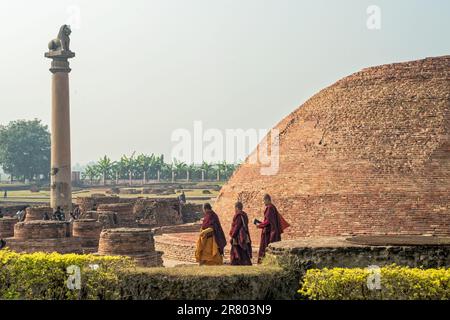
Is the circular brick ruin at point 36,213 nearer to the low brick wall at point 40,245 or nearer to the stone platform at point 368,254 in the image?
the low brick wall at point 40,245

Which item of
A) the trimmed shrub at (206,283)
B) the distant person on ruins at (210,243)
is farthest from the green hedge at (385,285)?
the distant person on ruins at (210,243)

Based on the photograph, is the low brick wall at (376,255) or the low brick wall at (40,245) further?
the low brick wall at (40,245)

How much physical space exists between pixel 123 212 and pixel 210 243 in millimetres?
17693

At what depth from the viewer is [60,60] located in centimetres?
2708

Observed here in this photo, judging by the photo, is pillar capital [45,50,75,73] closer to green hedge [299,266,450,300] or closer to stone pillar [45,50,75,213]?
stone pillar [45,50,75,213]

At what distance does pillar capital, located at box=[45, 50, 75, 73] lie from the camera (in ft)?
88.4

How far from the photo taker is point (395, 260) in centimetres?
938

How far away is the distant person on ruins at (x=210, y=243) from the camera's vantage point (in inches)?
459

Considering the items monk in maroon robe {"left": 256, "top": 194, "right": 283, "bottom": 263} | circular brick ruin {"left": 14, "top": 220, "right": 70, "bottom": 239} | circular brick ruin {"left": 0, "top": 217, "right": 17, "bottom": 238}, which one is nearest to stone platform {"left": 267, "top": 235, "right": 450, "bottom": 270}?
monk in maroon robe {"left": 256, "top": 194, "right": 283, "bottom": 263}

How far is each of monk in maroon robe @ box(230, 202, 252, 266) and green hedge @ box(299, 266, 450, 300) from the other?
10.5 ft

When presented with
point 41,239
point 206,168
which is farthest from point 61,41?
point 206,168

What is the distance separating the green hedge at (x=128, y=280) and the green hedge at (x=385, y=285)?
529 millimetres
